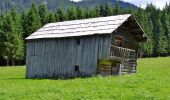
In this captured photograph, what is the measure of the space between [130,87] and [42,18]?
89000 millimetres

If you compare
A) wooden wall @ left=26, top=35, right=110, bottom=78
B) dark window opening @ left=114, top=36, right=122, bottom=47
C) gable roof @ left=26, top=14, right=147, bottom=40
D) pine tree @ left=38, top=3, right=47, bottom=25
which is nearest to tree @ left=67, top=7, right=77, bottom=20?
pine tree @ left=38, top=3, right=47, bottom=25

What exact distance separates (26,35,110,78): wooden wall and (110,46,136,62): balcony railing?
1143 mm

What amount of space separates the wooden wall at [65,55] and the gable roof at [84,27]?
64cm

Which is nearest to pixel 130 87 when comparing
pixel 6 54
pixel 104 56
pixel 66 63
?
pixel 104 56

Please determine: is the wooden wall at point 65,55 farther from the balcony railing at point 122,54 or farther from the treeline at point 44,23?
the treeline at point 44,23

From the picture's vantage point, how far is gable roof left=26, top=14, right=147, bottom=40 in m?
46.5

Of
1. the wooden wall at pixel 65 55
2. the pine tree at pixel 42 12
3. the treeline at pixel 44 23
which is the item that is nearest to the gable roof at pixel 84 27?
the wooden wall at pixel 65 55

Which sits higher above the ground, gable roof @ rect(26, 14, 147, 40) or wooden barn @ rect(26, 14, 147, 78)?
gable roof @ rect(26, 14, 147, 40)

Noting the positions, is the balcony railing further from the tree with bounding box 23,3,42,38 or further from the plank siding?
the tree with bounding box 23,3,42,38

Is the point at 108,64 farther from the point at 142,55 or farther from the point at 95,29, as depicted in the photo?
the point at 142,55

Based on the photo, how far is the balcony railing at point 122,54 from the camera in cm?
4650

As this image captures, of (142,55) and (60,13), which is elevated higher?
(60,13)

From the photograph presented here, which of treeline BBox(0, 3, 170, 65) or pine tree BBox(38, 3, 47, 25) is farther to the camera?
pine tree BBox(38, 3, 47, 25)

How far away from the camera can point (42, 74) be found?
2093 inches
